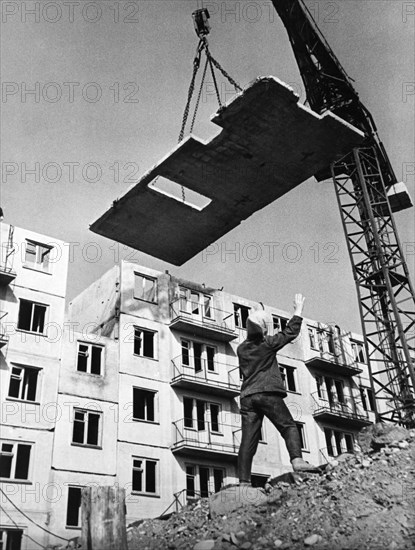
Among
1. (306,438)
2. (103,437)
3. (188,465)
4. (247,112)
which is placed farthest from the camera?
(306,438)

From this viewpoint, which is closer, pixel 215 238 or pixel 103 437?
pixel 215 238

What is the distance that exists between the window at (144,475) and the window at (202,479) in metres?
1.76

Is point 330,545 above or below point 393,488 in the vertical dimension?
below

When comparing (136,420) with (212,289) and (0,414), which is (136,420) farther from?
(212,289)

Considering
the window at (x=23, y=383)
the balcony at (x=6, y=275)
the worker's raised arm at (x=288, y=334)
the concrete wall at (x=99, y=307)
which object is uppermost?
the concrete wall at (x=99, y=307)

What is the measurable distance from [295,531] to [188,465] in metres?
21.7

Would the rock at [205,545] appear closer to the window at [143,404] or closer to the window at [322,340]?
the window at [143,404]

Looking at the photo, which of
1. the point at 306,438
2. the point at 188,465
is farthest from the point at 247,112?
the point at 306,438

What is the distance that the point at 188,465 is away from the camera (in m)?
29.8

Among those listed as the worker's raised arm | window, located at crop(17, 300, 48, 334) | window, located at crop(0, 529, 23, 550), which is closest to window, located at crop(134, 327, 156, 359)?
window, located at crop(17, 300, 48, 334)

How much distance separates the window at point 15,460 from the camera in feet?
79.3

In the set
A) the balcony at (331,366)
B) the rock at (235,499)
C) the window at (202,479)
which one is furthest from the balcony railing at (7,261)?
the rock at (235,499)

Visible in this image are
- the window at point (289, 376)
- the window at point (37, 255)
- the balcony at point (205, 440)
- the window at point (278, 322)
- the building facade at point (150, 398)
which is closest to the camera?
the building facade at point (150, 398)

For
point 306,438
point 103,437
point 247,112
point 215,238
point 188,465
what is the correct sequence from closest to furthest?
point 247,112 < point 215,238 < point 103,437 < point 188,465 < point 306,438
